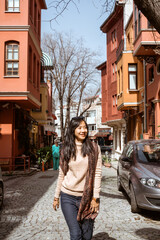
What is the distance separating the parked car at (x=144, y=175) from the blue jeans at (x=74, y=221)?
3.08 metres

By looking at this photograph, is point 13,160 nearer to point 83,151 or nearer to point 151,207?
point 151,207

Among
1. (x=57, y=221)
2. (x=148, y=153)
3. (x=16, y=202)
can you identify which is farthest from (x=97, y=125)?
(x=57, y=221)

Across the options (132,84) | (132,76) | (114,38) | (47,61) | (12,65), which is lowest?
(132,84)

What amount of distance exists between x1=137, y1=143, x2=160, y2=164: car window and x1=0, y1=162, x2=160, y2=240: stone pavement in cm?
129

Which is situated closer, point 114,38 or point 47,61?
point 47,61

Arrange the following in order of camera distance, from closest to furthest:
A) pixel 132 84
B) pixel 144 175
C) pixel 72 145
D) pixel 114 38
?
pixel 72 145
pixel 144 175
pixel 132 84
pixel 114 38

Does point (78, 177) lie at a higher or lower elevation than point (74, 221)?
higher

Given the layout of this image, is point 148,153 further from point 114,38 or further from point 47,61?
point 114,38

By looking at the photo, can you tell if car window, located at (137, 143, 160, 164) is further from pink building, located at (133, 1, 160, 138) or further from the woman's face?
pink building, located at (133, 1, 160, 138)

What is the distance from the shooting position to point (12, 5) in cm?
1666

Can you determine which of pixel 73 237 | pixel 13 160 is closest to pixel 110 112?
pixel 13 160

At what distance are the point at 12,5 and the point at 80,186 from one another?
622 inches

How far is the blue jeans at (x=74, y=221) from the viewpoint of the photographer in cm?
323

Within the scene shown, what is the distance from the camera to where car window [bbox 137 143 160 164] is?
7207mm
